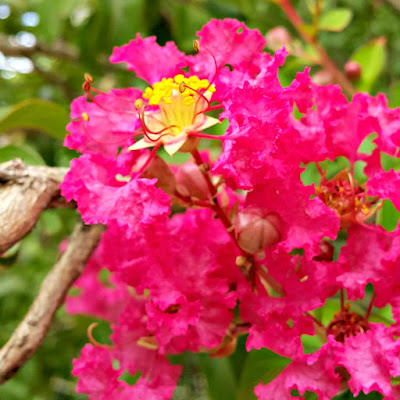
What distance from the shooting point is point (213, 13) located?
64.8 inches

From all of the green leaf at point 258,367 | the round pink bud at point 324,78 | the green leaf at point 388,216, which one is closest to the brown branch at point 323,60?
the round pink bud at point 324,78

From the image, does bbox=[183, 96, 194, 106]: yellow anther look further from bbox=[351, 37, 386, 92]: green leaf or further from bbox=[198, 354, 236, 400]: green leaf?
bbox=[351, 37, 386, 92]: green leaf

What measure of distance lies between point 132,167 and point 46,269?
1.37m

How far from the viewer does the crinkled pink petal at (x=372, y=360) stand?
68 centimetres

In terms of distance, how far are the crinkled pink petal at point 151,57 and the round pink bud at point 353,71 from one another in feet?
2.60

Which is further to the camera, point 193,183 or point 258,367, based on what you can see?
point 258,367

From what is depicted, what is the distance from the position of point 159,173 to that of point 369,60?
3.35 feet

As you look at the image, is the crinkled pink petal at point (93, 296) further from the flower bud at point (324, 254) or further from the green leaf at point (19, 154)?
the flower bud at point (324, 254)

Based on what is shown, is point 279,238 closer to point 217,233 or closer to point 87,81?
point 217,233

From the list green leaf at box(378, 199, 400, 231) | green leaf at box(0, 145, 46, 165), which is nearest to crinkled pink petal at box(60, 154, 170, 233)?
green leaf at box(0, 145, 46, 165)

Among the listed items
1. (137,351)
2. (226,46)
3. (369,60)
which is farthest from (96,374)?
(369,60)

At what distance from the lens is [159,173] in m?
0.79

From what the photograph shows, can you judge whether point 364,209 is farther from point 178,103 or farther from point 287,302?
point 178,103

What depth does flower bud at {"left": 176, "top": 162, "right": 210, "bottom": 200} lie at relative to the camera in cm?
80
